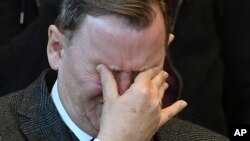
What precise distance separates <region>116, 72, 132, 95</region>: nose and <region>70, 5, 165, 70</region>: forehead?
0.05ft

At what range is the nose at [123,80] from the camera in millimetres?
1437

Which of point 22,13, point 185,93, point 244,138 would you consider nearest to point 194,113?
point 185,93

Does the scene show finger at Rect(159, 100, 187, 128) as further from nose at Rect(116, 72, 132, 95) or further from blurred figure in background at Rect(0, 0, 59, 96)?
blurred figure in background at Rect(0, 0, 59, 96)

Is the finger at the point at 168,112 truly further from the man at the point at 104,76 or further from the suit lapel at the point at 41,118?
the suit lapel at the point at 41,118

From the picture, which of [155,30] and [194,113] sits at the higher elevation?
[155,30]

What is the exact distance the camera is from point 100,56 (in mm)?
1417

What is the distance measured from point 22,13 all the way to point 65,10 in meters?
0.97

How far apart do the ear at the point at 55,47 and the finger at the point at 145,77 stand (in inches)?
7.6

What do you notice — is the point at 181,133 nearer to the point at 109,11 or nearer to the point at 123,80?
the point at 123,80

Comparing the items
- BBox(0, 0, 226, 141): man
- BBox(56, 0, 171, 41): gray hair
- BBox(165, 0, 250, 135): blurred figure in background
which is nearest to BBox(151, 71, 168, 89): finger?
BBox(0, 0, 226, 141): man

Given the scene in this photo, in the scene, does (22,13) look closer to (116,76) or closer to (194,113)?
(194,113)

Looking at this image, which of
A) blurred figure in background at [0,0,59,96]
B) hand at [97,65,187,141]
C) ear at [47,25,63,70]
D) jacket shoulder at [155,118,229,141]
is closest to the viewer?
hand at [97,65,187,141]

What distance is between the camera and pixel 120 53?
4.65ft

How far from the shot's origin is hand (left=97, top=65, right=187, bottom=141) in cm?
139
